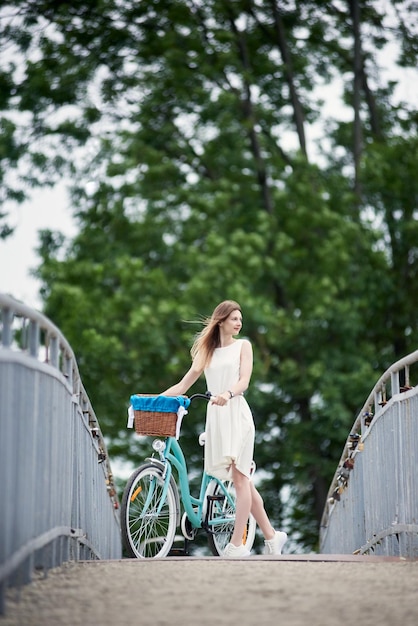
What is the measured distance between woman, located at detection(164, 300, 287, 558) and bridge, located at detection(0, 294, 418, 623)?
872 mm

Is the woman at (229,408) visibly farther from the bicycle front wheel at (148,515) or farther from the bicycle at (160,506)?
the bicycle front wheel at (148,515)

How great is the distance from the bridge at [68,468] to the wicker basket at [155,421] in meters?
0.38

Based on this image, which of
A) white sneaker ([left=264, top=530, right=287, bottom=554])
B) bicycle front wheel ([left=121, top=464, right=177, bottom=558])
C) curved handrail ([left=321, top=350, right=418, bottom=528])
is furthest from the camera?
white sneaker ([left=264, top=530, right=287, bottom=554])

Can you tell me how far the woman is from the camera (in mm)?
9516

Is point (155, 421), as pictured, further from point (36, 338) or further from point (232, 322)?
point (36, 338)

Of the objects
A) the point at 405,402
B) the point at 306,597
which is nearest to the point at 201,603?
the point at 306,597

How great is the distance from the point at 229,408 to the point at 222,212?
13.3m

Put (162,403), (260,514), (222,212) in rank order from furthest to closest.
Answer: (222,212) → (260,514) → (162,403)

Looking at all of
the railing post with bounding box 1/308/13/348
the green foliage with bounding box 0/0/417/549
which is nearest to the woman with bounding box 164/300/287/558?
the railing post with bounding box 1/308/13/348

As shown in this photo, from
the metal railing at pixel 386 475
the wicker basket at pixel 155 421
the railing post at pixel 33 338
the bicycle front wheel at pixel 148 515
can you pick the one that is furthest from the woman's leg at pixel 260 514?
the railing post at pixel 33 338

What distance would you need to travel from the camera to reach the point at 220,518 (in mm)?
10211

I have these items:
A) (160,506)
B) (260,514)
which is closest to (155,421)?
(160,506)

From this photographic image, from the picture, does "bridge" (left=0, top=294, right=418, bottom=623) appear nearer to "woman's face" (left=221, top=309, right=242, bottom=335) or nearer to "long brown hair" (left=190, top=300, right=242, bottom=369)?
"long brown hair" (left=190, top=300, right=242, bottom=369)

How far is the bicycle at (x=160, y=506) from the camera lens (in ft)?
29.9
